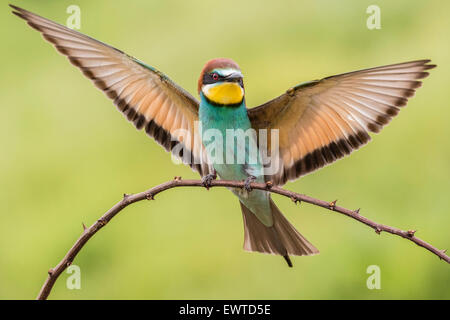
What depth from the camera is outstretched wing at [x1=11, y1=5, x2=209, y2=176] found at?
54.5 inches

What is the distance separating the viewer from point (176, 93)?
1506 mm

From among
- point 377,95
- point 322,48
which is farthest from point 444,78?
point 377,95

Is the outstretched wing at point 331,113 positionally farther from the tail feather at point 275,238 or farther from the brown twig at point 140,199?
the brown twig at point 140,199

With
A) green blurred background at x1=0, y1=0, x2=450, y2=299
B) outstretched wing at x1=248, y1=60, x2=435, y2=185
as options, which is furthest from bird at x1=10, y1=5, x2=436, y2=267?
green blurred background at x1=0, y1=0, x2=450, y2=299

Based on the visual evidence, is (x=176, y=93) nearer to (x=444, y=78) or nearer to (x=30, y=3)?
(x=444, y=78)

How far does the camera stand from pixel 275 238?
1614 millimetres

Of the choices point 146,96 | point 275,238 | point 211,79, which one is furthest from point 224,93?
point 275,238

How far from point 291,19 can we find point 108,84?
1532 mm

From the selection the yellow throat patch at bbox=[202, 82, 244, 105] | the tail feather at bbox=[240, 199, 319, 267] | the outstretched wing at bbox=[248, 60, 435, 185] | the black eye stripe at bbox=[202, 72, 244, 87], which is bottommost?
the tail feather at bbox=[240, 199, 319, 267]

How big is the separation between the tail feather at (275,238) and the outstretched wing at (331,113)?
0.19m

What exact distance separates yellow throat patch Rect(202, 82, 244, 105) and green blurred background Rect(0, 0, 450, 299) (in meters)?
0.87

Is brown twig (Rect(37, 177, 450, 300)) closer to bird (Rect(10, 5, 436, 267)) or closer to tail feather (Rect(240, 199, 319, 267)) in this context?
bird (Rect(10, 5, 436, 267))

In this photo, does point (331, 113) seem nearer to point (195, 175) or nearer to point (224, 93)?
point (224, 93)

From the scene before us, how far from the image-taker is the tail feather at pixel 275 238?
1582 millimetres
